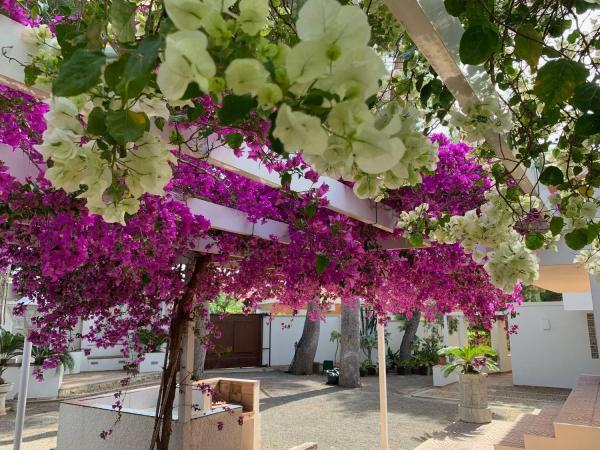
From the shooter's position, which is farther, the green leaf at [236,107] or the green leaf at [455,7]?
the green leaf at [455,7]

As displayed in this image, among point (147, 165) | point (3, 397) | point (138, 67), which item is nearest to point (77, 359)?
point (3, 397)

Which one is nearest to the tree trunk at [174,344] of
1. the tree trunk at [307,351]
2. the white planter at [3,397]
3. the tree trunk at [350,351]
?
the white planter at [3,397]

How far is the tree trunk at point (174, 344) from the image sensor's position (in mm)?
4229

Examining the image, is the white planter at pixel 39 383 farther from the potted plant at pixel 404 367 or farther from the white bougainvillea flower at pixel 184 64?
the white bougainvillea flower at pixel 184 64

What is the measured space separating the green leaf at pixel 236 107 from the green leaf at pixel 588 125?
2.66ft

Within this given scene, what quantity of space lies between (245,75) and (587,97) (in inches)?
33.1

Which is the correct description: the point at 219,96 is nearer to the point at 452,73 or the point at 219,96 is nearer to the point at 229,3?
the point at 229,3

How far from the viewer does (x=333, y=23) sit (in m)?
0.49

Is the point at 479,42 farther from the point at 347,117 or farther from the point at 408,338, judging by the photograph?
the point at 408,338

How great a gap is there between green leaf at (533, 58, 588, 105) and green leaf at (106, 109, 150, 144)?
808 mm

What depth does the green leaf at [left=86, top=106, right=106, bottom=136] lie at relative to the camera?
2.05 ft

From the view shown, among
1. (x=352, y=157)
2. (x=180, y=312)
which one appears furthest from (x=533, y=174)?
(x=352, y=157)

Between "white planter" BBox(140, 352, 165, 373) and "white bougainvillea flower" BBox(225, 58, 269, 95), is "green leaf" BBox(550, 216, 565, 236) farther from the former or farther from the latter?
"white planter" BBox(140, 352, 165, 373)

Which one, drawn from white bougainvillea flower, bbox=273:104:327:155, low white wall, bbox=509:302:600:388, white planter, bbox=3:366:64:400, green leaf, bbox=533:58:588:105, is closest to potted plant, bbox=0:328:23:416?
white planter, bbox=3:366:64:400
